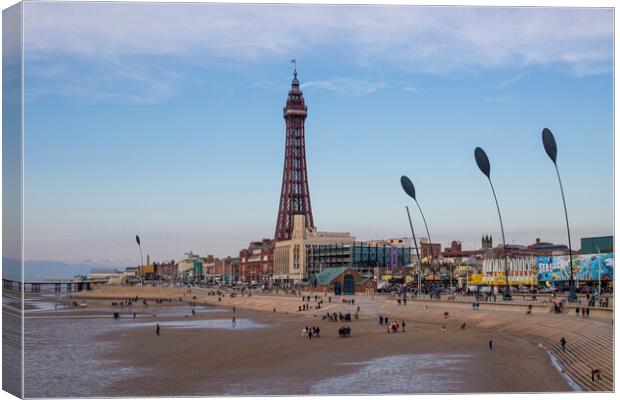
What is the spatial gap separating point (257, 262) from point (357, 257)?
40.0 m

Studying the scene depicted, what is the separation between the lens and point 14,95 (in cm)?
2067

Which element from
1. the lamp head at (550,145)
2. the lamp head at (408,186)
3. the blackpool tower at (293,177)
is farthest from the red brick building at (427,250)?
the lamp head at (550,145)

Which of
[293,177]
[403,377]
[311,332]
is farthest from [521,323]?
[293,177]

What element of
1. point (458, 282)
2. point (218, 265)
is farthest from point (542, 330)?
point (218, 265)

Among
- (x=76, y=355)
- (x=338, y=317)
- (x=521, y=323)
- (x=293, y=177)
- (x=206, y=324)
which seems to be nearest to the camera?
(x=76, y=355)

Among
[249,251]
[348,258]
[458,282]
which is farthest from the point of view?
[249,251]

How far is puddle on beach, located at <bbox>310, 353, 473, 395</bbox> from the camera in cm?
2319

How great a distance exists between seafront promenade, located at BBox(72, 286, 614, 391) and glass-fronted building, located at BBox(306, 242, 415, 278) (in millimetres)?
41889

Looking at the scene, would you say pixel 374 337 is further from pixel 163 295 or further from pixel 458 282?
pixel 163 295

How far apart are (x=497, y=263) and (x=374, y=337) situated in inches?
1497

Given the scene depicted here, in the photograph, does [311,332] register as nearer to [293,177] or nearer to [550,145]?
[550,145]

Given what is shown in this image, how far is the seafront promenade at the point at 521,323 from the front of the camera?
24.4 meters

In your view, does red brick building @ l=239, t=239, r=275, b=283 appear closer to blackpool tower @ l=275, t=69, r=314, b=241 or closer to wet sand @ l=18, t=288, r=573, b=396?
blackpool tower @ l=275, t=69, r=314, b=241

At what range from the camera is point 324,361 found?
2998 cm
